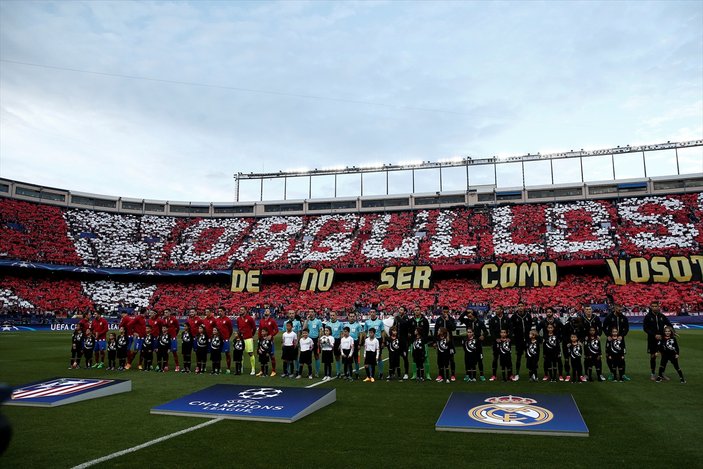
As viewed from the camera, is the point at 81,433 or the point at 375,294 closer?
the point at 81,433

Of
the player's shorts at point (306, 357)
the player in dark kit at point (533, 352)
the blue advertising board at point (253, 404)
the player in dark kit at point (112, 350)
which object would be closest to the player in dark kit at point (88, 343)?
the player in dark kit at point (112, 350)

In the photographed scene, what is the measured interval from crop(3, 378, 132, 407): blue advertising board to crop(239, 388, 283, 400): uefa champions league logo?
11.1 ft

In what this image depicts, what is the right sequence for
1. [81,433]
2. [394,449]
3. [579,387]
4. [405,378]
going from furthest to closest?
[405,378], [579,387], [81,433], [394,449]

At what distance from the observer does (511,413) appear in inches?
344

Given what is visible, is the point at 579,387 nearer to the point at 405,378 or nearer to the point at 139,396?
the point at 405,378

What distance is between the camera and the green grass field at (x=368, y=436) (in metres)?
6.56

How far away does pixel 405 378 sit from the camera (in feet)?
46.5

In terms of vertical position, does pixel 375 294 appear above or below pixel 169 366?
above

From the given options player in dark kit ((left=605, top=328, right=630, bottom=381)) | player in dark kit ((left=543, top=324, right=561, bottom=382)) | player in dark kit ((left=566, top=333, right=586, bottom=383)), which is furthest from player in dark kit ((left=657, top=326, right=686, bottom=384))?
player in dark kit ((left=543, top=324, right=561, bottom=382))

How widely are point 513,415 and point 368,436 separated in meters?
2.67

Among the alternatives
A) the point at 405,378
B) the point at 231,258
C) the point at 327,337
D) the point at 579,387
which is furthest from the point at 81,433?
the point at 231,258

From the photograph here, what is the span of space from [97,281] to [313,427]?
47.9m

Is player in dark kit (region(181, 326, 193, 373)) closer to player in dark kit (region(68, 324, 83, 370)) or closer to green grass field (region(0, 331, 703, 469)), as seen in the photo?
green grass field (region(0, 331, 703, 469))

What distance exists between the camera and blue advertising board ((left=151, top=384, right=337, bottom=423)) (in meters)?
8.88
